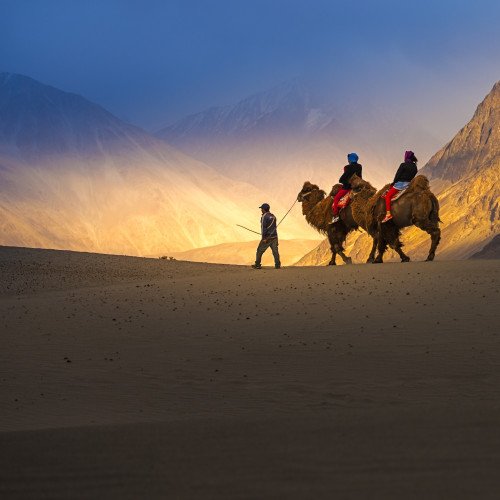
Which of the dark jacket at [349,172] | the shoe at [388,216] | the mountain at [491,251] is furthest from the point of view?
the mountain at [491,251]

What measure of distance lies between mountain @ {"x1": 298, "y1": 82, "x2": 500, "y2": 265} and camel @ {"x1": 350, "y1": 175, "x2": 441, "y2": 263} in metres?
43.1

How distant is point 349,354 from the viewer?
12.1 meters

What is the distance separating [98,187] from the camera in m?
135

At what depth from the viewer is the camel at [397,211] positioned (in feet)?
72.8

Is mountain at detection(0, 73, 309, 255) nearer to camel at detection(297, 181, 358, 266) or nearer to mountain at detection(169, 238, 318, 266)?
mountain at detection(169, 238, 318, 266)

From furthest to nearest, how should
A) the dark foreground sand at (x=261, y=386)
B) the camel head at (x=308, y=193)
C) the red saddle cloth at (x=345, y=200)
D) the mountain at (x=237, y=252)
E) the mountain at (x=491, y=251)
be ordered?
the mountain at (x=237, y=252) < the mountain at (x=491, y=251) < the camel head at (x=308, y=193) < the red saddle cloth at (x=345, y=200) < the dark foreground sand at (x=261, y=386)

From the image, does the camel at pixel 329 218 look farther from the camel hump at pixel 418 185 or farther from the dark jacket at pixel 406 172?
the camel hump at pixel 418 185

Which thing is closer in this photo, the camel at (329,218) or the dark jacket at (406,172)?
the dark jacket at (406,172)

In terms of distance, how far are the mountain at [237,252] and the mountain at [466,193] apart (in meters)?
18.3

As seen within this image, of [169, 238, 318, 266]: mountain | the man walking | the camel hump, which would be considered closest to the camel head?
the man walking

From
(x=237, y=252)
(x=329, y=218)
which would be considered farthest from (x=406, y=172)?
(x=237, y=252)

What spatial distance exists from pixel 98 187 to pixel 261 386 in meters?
127

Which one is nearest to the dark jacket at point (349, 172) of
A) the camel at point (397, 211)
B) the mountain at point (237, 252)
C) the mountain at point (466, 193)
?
the camel at point (397, 211)

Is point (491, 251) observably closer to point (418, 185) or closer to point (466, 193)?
point (466, 193)
